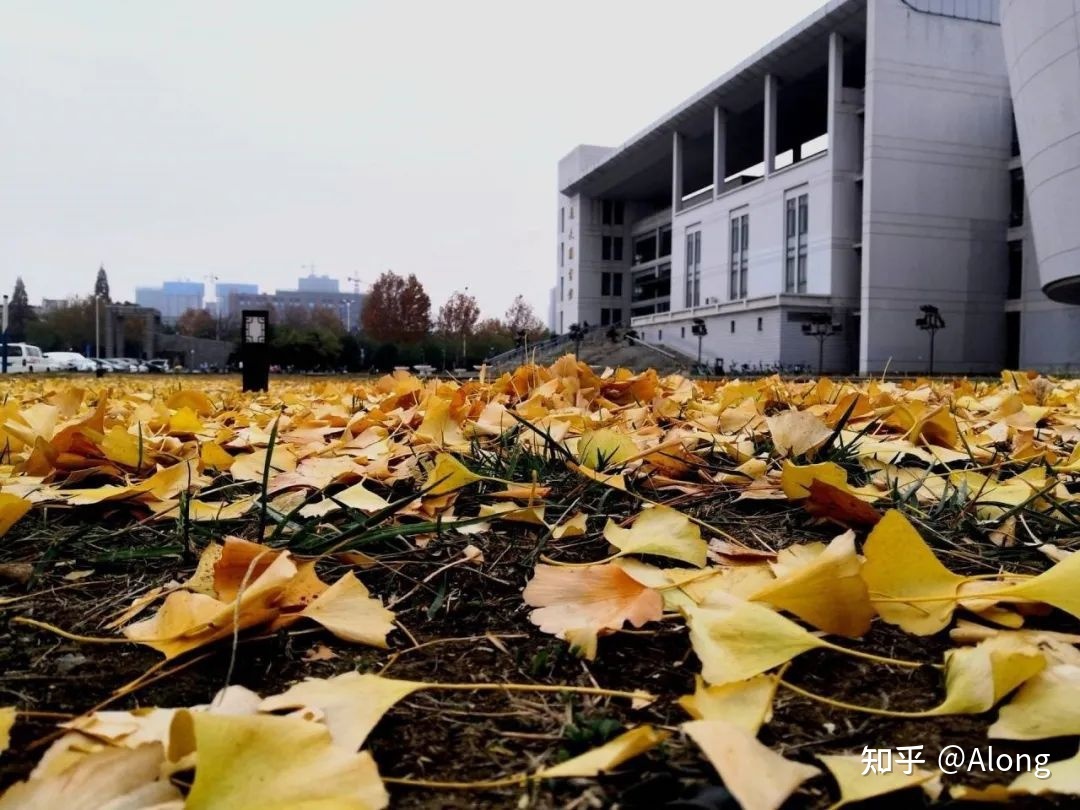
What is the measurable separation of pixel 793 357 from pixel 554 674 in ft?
112

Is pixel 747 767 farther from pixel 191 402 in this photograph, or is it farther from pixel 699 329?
pixel 699 329

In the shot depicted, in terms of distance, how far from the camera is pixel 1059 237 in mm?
24469

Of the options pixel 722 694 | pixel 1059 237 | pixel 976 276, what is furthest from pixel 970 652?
pixel 976 276

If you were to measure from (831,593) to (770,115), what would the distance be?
36.8 metres

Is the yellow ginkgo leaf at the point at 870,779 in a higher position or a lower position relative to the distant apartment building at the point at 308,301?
lower

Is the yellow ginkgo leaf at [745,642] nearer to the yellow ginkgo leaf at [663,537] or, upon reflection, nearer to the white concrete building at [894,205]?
the yellow ginkgo leaf at [663,537]

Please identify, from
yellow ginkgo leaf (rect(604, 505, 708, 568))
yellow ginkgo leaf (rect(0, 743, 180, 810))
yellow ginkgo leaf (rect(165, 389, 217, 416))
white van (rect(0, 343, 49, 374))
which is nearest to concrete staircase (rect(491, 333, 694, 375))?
white van (rect(0, 343, 49, 374))

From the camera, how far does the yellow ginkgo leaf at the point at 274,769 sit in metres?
0.48

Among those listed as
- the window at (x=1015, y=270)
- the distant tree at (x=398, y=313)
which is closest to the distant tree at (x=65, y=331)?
the distant tree at (x=398, y=313)

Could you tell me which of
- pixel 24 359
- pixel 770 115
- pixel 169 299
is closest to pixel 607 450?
pixel 24 359

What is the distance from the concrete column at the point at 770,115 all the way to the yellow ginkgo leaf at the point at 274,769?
3686 cm

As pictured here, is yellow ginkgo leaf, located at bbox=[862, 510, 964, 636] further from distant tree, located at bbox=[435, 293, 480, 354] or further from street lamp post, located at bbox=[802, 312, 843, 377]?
distant tree, located at bbox=[435, 293, 480, 354]

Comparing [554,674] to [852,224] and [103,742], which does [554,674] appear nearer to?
[103,742]

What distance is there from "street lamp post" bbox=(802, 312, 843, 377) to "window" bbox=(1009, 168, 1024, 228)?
312 inches
